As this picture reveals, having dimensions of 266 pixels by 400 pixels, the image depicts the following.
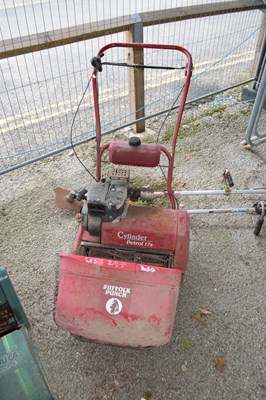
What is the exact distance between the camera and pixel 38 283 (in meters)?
2.71

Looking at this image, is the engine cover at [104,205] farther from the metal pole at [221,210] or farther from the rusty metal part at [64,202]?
the metal pole at [221,210]

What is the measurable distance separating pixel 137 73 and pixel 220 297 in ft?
7.68

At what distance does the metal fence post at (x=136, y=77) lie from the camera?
351 centimetres

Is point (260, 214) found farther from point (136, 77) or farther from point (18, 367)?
point (18, 367)

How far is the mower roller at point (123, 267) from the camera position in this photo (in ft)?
6.49

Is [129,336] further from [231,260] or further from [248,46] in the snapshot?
[248,46]

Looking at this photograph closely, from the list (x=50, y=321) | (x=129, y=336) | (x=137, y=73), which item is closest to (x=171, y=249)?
(x=129, y=336)

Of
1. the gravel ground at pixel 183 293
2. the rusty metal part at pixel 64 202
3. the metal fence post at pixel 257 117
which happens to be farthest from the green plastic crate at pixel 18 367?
the metal fence post at pixel 257 117

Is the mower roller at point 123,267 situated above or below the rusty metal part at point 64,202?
above

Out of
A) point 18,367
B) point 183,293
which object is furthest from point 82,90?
point 18,367

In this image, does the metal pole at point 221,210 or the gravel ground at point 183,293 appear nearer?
the gravel ground at point 183,293

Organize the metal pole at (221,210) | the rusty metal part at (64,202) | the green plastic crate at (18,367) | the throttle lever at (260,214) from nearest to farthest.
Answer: the green plastic crate at (18,367) < the throttle lever at (260,214) < the metal pole at (221,210) < the rusty metal part at (64,202)

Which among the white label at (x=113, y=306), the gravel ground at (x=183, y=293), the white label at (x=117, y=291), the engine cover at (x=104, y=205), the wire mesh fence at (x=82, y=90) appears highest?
the engine cover at (x=104, y=205)

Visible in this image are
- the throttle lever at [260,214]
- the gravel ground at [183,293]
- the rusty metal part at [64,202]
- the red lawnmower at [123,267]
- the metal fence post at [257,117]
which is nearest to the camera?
the red lawnmower at [123,267]
